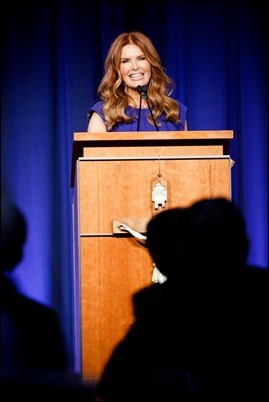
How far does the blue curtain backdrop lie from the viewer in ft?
16.0

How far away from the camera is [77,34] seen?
194 inches

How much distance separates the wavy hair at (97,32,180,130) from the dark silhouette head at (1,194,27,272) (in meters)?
1.73

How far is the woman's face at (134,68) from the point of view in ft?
12.9

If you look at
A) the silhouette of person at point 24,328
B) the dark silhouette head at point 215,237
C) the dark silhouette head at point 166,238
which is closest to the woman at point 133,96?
the dark silhouette head at point 166,238

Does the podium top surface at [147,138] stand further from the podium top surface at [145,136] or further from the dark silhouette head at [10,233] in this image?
the dark silhouette head at [10,233]

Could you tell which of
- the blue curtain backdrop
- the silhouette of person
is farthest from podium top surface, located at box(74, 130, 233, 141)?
the blue curtain backdrop

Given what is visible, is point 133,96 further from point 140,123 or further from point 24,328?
point 24,328

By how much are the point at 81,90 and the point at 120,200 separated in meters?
2.11

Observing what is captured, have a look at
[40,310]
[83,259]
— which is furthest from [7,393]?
[83,259]

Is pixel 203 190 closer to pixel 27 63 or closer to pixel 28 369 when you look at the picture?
pixel 28 369

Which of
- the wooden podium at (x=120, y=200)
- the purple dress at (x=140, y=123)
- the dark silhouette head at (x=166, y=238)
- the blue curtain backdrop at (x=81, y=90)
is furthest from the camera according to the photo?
the blue curtain backdrop at (x=81, y=90)

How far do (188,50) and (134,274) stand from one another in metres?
2.42

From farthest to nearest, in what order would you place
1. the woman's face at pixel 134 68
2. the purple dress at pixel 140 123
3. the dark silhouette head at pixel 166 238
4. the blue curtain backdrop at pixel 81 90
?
the blue curtain backdrop at pixel 81 90 → the woman's face at pixel 134 68 → the purple dress at pixel 140 123 → the dark silhouette head at pixel 166 238

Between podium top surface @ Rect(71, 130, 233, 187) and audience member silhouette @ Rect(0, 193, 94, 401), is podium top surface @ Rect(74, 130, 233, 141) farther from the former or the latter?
audience member silhouette @ Rect(0, 193, 94, 401)
